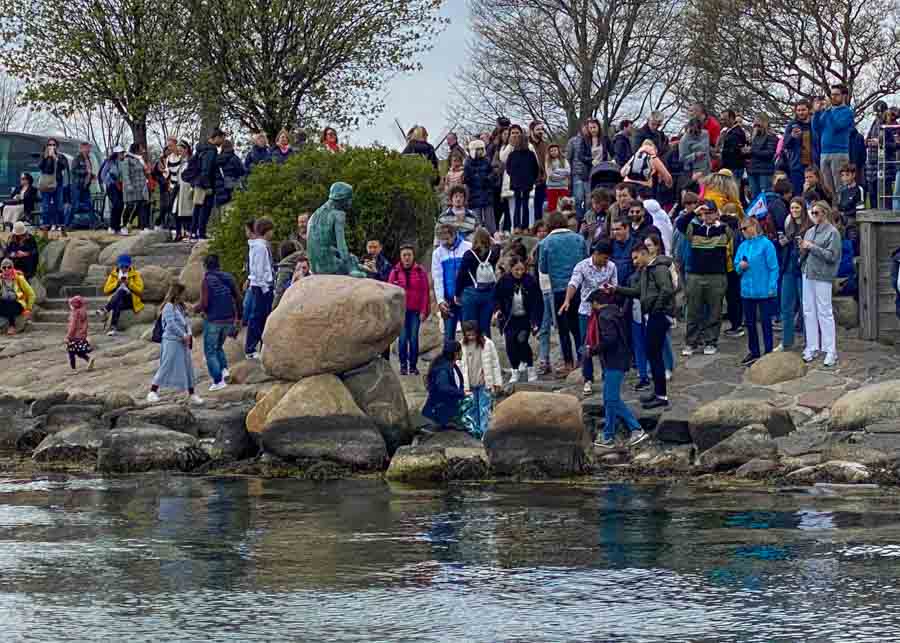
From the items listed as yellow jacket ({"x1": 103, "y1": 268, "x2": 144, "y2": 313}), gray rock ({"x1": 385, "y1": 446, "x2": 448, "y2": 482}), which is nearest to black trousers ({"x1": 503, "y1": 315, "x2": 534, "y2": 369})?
gray rock ({"x1": 385, "y1": 446, "x2": 448, "y2": 482})

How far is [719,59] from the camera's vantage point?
46.9 meters

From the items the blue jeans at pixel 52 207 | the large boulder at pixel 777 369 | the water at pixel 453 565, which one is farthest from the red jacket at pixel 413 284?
the blue jeans at pixel 52 207

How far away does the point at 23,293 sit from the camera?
92.4 ft

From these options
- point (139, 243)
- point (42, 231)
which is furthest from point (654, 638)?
point (42, 231)

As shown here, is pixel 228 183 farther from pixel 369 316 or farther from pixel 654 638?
pixel 654 638

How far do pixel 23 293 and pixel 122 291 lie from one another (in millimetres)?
2330

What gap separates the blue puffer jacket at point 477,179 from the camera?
82.5 ft

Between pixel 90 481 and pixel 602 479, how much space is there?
17.8 ft

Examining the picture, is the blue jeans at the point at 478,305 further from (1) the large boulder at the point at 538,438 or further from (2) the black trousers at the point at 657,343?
(1) the large boulder at the point at 538,438

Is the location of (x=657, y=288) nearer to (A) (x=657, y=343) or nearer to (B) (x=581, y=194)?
(A) (x=657, y=343)

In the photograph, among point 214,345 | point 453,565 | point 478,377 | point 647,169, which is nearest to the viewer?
point 453,565

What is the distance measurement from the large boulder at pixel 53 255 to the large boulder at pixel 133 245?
765 mm

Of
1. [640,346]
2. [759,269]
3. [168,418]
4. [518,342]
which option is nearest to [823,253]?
[759,269]

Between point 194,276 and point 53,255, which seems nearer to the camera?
point 194,276
